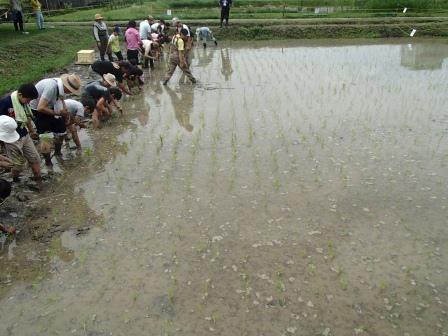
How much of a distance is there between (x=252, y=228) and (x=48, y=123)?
3765mm

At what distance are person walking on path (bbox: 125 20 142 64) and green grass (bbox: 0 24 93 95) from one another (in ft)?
7.98

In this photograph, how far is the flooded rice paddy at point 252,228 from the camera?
11.7ft

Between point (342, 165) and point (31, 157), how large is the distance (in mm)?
4689

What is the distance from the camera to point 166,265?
Answer: 4.14m

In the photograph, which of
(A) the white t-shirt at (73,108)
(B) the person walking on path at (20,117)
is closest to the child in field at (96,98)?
(A) the white t-shirt at (73,108)

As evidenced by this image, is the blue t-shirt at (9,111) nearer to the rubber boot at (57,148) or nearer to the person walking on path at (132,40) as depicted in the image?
the rubber boot at (57,148)

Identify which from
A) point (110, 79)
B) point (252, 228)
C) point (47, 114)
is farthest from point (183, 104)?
point (252, 228)

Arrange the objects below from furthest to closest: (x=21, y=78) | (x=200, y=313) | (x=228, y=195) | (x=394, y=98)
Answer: (x=21, y=78) < (x=394, y=98) < (x=228, y=195) < (x=200, y=313)

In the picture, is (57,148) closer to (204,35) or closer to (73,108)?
(73,108)

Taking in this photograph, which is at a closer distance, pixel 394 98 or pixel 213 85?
pixel 394 98

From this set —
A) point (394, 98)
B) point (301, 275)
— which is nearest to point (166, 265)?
point (301, 275)

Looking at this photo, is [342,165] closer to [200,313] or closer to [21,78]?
[200,313]

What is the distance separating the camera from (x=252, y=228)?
4711 mm

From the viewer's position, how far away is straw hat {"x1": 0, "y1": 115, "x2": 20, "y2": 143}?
493 centimetres
